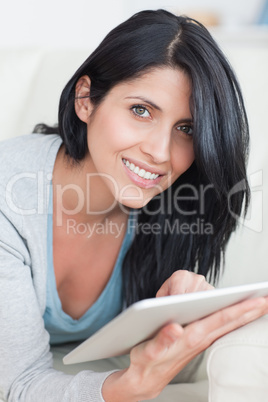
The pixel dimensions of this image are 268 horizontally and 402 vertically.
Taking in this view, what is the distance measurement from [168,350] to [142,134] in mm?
446

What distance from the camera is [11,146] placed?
1257 millimetres

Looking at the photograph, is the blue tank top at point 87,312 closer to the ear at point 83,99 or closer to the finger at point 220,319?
the ear at point 83,99

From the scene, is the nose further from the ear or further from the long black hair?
the ear

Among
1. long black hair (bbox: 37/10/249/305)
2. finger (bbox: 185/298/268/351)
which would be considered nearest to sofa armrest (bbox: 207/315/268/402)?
finger (bbox: 185/298/268/351)

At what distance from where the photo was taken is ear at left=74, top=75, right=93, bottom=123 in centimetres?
123

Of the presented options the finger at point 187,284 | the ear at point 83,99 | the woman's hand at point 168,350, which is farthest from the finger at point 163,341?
the ear at point 83,99

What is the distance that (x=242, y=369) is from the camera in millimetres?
880

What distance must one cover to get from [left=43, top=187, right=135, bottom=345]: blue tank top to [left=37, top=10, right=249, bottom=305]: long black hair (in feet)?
0.08

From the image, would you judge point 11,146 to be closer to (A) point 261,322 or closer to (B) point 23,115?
(B) point 23,115

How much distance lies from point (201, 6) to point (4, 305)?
8.67ft

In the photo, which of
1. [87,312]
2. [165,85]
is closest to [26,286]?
[87,312]

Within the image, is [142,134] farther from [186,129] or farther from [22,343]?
[22,343]

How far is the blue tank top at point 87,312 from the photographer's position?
1269 mm

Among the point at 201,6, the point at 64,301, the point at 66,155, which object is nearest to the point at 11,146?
the point at 66,155
